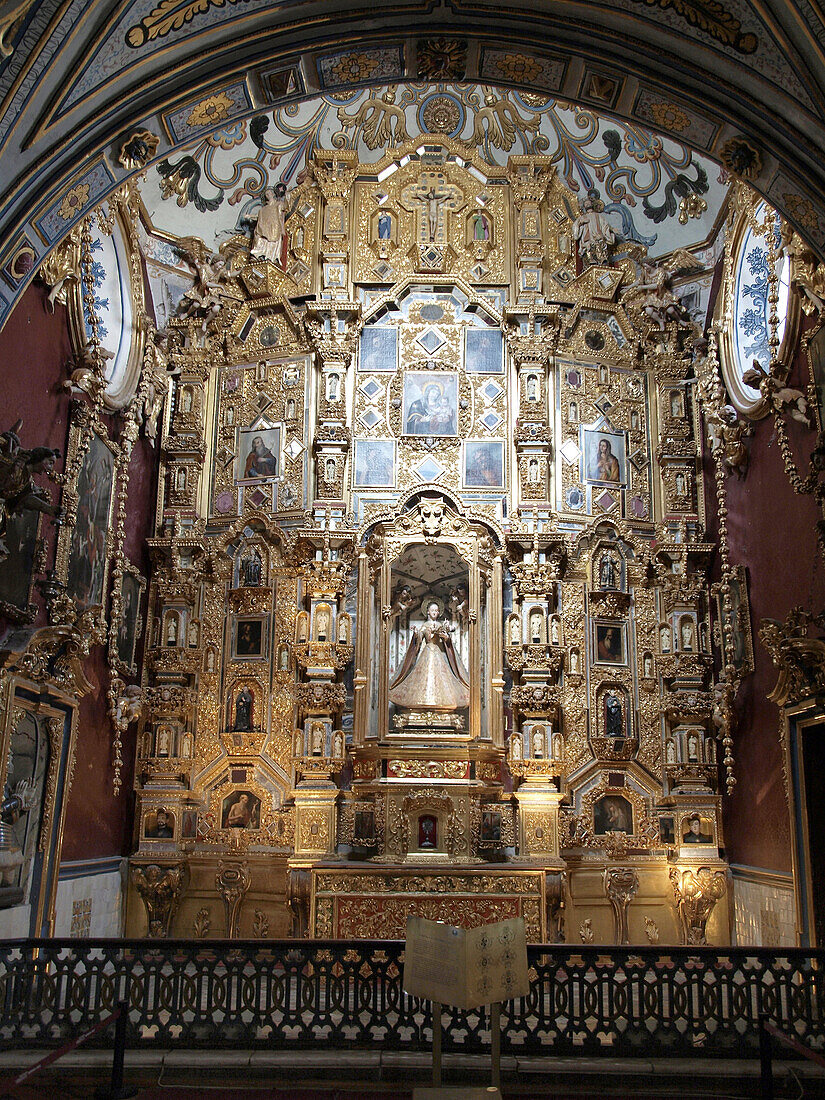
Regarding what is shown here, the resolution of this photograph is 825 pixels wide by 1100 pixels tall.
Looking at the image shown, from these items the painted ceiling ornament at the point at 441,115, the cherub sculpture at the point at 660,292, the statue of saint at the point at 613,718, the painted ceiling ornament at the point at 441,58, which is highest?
the painted ceiling ornament at the point at 441,115

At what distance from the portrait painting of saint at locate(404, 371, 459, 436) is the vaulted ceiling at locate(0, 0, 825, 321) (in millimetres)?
6455

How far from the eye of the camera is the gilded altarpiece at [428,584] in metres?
15.4

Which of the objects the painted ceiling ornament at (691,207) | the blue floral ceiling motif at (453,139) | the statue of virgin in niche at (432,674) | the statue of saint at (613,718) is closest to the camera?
the statue of virgin in niche at (432,674)

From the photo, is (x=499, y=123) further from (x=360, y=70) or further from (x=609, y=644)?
(x=609, y=644)

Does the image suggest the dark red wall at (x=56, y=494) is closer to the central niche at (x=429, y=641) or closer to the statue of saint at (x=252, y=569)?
the statue of saint at (x=252, y=569)

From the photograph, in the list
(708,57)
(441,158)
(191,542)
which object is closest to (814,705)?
(708,57)

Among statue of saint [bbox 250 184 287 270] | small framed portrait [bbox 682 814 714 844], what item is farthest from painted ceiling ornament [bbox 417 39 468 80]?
small framed portrait [bbox 682 814 714 844]

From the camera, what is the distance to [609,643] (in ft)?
54.7

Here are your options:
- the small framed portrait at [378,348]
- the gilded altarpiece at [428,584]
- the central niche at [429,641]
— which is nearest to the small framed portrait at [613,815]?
the gilded altarpiece at [428,584]

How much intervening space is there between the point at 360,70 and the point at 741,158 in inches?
168

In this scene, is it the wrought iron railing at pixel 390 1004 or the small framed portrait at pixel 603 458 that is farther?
the small framed portrait at pixel 603 458

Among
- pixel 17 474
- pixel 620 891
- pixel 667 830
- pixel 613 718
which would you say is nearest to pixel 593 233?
pixel 613 718

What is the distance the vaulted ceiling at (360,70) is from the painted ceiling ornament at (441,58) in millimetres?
16

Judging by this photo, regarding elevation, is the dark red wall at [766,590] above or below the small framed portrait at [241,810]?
above
